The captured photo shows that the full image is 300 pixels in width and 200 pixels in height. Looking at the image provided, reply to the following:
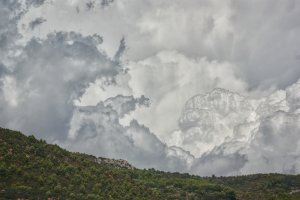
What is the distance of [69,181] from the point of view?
378 ft

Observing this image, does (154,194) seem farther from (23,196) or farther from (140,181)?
(23,196)

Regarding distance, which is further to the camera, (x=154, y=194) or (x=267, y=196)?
A: (x=267, y=196)

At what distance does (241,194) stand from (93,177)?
52.4 m

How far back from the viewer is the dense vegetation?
340 feet

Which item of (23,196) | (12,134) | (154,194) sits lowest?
(23,196)

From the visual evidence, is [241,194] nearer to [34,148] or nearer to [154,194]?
[154,194]

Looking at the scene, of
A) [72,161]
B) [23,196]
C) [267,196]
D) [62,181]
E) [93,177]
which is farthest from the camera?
[267,196]

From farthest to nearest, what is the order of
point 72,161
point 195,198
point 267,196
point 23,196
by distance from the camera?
point 267,196 < point 195,198 < point 72,161 < point 23,196

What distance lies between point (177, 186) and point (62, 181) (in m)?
51.3

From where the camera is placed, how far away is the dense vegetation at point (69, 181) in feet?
340

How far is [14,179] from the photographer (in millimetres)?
103375

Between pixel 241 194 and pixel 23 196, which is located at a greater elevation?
pixel 241 194

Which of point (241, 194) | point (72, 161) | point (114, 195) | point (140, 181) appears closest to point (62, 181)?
point (114, 195)

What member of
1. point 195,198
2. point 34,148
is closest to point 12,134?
point 34,148
